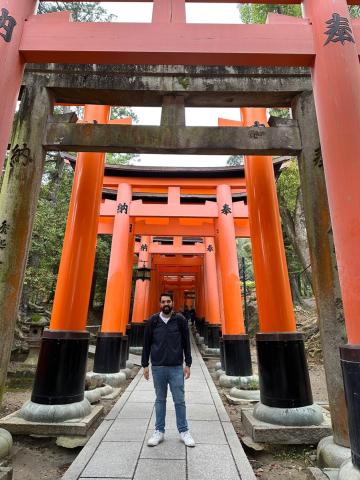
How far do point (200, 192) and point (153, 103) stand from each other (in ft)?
21.3

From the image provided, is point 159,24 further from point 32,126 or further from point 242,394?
point 242,394

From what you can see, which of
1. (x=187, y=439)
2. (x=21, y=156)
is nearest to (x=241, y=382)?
(x=187, y=439)

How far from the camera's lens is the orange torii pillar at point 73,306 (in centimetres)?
475

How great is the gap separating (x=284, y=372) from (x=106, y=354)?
525 centimetres

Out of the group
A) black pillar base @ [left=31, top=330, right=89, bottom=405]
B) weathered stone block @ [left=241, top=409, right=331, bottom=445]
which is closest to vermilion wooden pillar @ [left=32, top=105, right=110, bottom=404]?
black pillar base @ [left=31, top=330, right=89, bottom=405]

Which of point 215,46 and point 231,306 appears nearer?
point 215,46

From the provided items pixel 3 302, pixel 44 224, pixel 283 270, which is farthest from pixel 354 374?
pixel 44 224

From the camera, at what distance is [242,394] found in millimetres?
7047

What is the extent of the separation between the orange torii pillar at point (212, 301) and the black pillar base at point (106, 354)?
6.39 metres

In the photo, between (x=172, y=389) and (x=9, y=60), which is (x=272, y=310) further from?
(x=9, y=60)

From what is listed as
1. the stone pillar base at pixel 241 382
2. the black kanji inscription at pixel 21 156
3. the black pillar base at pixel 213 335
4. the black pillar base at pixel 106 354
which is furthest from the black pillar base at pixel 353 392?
the black pillar base at pixel 213 335

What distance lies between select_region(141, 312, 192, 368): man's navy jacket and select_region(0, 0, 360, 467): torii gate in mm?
2134

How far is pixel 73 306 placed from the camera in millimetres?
5074

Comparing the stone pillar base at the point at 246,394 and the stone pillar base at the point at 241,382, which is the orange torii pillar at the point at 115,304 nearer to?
the stone pillar base at the point at 241,382
